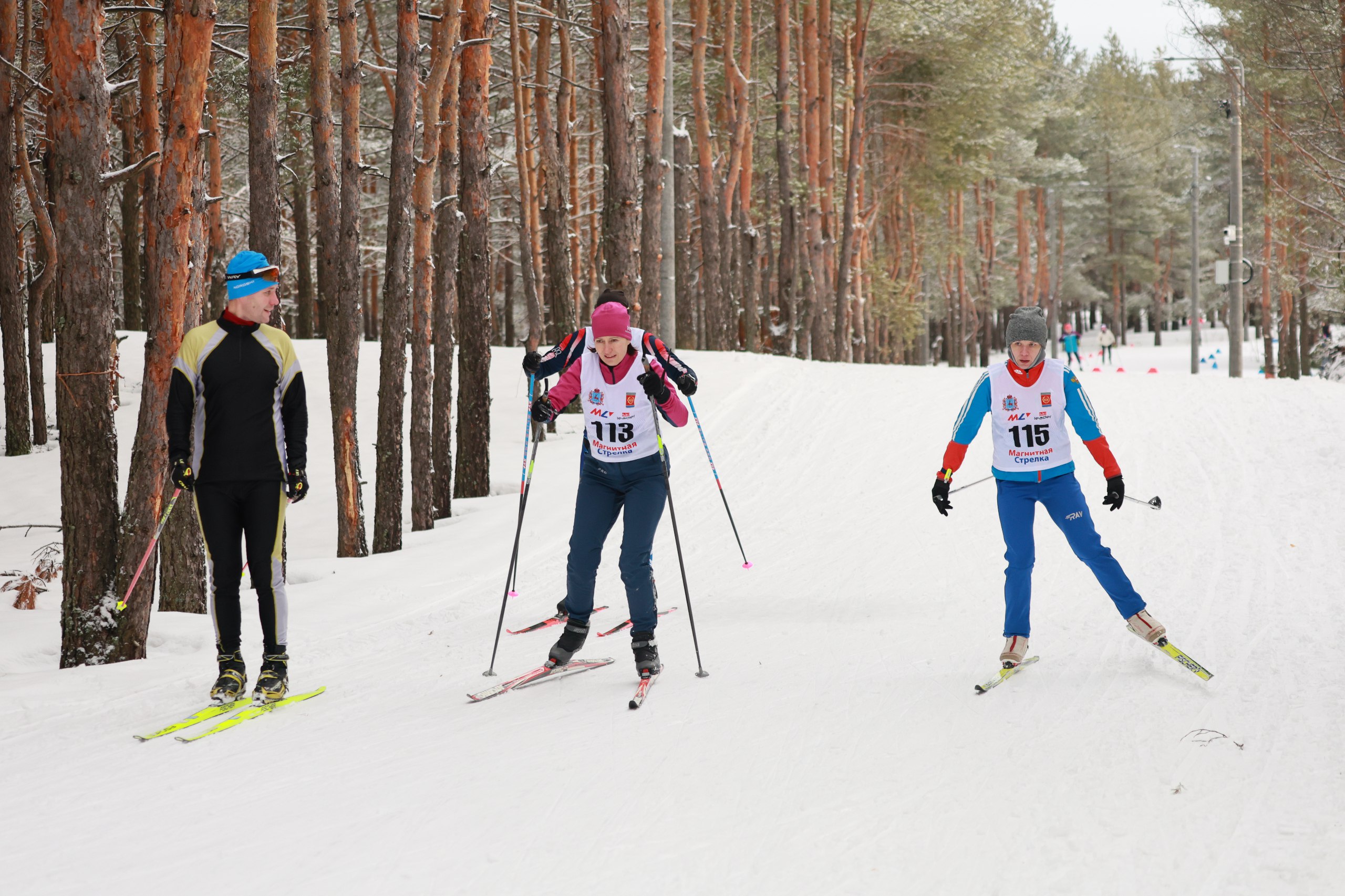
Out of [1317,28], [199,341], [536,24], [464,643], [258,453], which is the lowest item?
[464,643]

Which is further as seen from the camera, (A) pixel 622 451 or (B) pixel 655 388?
(A) pixel 622 451

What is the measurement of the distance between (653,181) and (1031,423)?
30.8 ft

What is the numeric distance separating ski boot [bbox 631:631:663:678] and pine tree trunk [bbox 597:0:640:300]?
852cm

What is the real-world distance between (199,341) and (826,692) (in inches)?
136

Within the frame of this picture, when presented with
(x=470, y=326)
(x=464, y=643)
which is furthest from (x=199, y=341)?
(x=470, y=326)

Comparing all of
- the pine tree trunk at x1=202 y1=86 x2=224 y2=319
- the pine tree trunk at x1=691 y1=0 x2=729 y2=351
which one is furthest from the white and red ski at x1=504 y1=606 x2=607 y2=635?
the pine tree trunk at x1=691 y1=0 x2=729 y2=351

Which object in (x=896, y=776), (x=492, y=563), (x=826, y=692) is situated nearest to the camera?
(x=896, y=776)

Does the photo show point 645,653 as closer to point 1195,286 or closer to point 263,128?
point 263,128

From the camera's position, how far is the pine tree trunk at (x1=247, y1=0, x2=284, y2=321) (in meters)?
9.39

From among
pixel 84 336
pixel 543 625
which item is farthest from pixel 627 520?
pixel 84 336

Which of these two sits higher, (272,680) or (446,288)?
(446,288)

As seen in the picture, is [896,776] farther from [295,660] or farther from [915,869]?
[295,660]

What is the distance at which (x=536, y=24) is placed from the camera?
21406 millimetres

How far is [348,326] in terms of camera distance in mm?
11094
